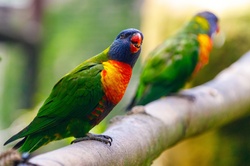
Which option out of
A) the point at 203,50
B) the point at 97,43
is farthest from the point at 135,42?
the point at 97,43

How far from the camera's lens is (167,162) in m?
3.88

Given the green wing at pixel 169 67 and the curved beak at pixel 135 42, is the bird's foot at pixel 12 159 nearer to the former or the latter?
the curved beak at pixel 135 42

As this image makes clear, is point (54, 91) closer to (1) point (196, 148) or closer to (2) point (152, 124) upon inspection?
(2) point (152, 124)

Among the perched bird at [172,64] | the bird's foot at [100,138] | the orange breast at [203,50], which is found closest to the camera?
the bird's foot at [100,138]

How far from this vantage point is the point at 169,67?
139 inches

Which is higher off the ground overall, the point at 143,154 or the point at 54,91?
the point at 54,91

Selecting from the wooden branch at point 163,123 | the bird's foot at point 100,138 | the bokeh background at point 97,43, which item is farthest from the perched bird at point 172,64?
the bird's foot at point 100,138

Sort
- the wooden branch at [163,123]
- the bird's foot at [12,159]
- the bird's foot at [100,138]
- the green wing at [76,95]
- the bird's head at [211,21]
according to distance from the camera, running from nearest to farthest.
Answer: the bird's foot at [12,159]
the wooden branch at [163,123]
the bird's foot at [100,138]
the green wing at [76,95]
the bird's head at [211,21]

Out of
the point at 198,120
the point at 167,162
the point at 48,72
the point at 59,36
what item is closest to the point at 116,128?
the point at 198,120

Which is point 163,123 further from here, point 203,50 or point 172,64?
point 203,50

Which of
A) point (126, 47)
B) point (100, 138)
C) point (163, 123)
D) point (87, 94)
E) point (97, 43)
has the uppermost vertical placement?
point (126, 47)

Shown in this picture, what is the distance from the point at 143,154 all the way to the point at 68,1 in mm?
6899

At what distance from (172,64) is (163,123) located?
3.01ft

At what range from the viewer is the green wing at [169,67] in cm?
345
